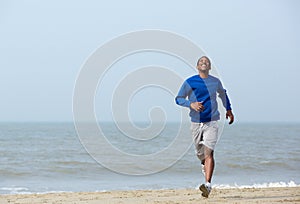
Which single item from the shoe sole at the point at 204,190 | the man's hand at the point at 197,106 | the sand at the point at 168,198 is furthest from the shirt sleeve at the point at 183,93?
the sand at the point at 168,198

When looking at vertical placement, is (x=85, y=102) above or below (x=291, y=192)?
above

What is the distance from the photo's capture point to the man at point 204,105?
6449mm

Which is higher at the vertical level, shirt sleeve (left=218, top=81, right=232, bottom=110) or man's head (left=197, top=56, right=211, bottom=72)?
man's head (left=197, top=56, right=211, bottom=72)

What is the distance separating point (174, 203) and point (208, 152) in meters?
0.88

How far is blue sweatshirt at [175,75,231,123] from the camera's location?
254 inches

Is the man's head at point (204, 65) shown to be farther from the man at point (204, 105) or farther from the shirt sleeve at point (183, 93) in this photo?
the shirt sleeve at point (183, 93)

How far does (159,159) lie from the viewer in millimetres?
21688

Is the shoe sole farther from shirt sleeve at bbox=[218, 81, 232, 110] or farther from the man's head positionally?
the man's head

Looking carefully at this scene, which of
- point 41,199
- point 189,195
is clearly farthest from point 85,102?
point 189,195

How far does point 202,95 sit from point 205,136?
532mm

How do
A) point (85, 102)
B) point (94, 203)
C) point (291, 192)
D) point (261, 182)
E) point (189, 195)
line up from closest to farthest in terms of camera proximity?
point (94, 203)
point (189, 195)
point (291, 192)
point (85, 102)
point (261, 182)

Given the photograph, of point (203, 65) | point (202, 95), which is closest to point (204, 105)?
point (202, 95)

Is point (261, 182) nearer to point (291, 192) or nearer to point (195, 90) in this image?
point (291, 192)

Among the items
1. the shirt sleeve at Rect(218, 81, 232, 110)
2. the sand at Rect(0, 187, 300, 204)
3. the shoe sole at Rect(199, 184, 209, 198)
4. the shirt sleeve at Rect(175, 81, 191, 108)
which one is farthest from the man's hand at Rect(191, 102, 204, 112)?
the sand at Rect(0, 187, 300, 204)
